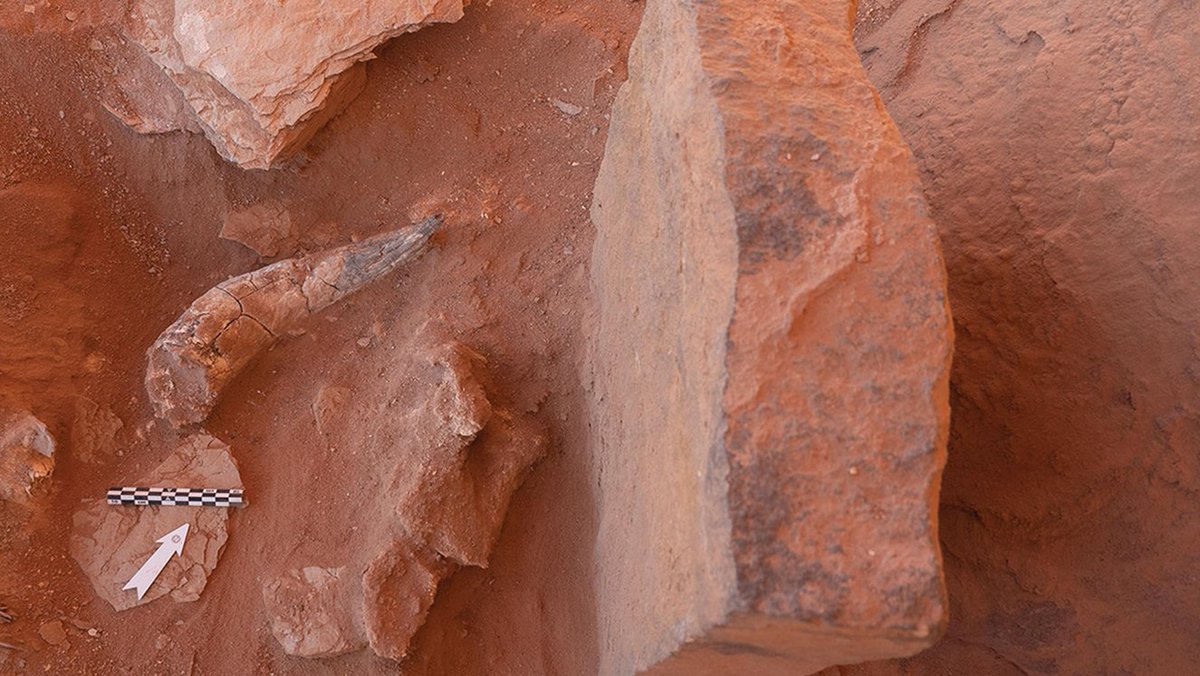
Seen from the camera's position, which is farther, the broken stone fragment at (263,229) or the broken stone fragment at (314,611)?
the broken stone fragment at (263,229)

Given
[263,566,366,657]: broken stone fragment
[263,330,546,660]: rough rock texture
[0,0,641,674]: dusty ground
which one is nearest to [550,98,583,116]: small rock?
[0,0,641,674]: dusty ground

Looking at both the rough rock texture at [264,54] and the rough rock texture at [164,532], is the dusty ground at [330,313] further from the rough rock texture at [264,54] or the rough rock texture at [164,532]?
the rough rock texture at [264,54]

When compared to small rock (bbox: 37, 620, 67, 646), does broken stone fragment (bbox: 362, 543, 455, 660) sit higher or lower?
higher

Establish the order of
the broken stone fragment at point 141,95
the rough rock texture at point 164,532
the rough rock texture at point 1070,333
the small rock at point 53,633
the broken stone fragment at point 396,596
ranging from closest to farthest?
the rough rock texture at point 1070,333 < the broken stone fragment at point 396,596 < the small rock at point 53,633 < the rough rock texture at point 164,532 < the broken stone fragment at point 141,95

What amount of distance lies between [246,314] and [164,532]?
70cm

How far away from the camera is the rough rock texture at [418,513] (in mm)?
2406

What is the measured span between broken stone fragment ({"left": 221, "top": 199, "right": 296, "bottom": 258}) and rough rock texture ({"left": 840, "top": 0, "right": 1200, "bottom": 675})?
2077mm

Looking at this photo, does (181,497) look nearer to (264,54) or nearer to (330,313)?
(330,313)

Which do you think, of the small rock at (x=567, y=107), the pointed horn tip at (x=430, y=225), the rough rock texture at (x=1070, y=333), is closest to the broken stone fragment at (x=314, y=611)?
the pointed horn tip at (x=430, y=225)

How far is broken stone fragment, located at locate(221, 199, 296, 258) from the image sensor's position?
10.0 feet

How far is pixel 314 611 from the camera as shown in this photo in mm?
2486

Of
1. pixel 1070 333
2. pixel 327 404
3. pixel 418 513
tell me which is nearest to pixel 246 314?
pixel 327 404

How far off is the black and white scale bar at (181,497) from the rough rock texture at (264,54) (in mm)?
1061

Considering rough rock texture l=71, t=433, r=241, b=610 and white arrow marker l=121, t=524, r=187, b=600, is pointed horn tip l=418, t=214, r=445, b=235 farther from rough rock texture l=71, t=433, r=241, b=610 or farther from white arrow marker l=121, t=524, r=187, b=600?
white arrow marker l=121, t=524, r=187, b=600
